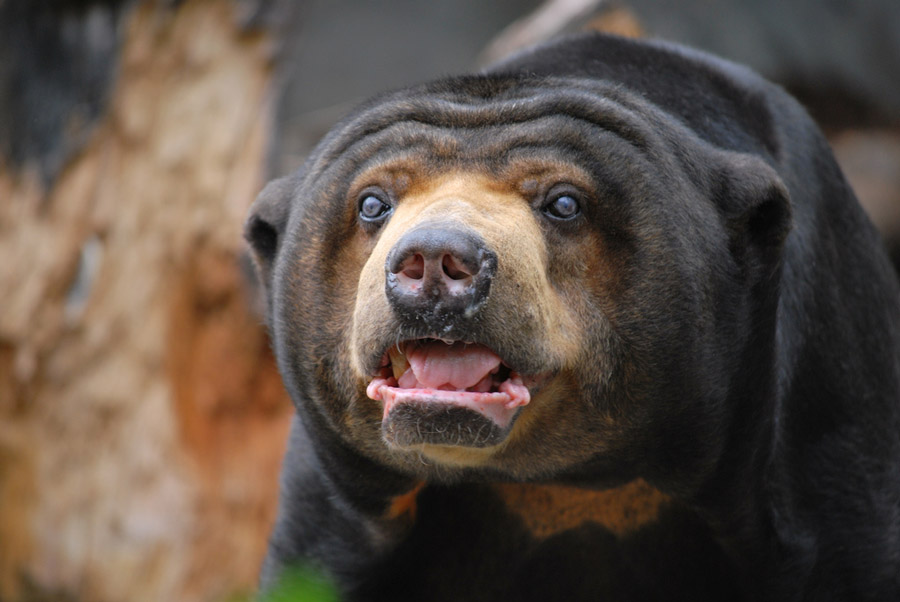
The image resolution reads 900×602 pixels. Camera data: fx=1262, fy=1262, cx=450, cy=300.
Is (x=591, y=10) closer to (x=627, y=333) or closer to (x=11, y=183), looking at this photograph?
(x=11, y=183)

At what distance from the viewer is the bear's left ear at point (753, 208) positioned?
3619 mm

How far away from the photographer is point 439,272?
299 cm

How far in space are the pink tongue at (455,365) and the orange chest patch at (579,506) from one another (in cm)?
102

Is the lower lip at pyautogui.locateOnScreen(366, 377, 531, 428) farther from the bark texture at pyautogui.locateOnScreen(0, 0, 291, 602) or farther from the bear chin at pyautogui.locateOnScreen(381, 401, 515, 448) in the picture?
the bark texture at pyautogui.locateOnScreen(0, 0, 291, 602)

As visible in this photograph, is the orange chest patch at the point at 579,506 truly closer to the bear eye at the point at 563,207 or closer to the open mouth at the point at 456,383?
the open mouth at the point at 456,383

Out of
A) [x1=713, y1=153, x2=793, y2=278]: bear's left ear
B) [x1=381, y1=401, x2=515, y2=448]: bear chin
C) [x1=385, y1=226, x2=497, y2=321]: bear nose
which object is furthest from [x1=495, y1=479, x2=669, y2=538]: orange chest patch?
[x1=385, y1=226, x2=497, y2=321]: bear nose

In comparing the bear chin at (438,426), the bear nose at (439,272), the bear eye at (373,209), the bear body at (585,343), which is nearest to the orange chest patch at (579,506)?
the bear body at (585,343)

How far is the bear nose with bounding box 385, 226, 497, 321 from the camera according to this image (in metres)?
2.96

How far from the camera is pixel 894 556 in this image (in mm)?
3965

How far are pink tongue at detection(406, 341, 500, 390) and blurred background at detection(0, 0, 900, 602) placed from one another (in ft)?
13.5

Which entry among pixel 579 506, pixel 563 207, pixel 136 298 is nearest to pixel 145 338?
pixel 136 298

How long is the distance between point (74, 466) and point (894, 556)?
4880 millimetres

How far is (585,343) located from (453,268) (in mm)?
532

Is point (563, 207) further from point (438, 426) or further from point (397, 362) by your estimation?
point (438, 426)
